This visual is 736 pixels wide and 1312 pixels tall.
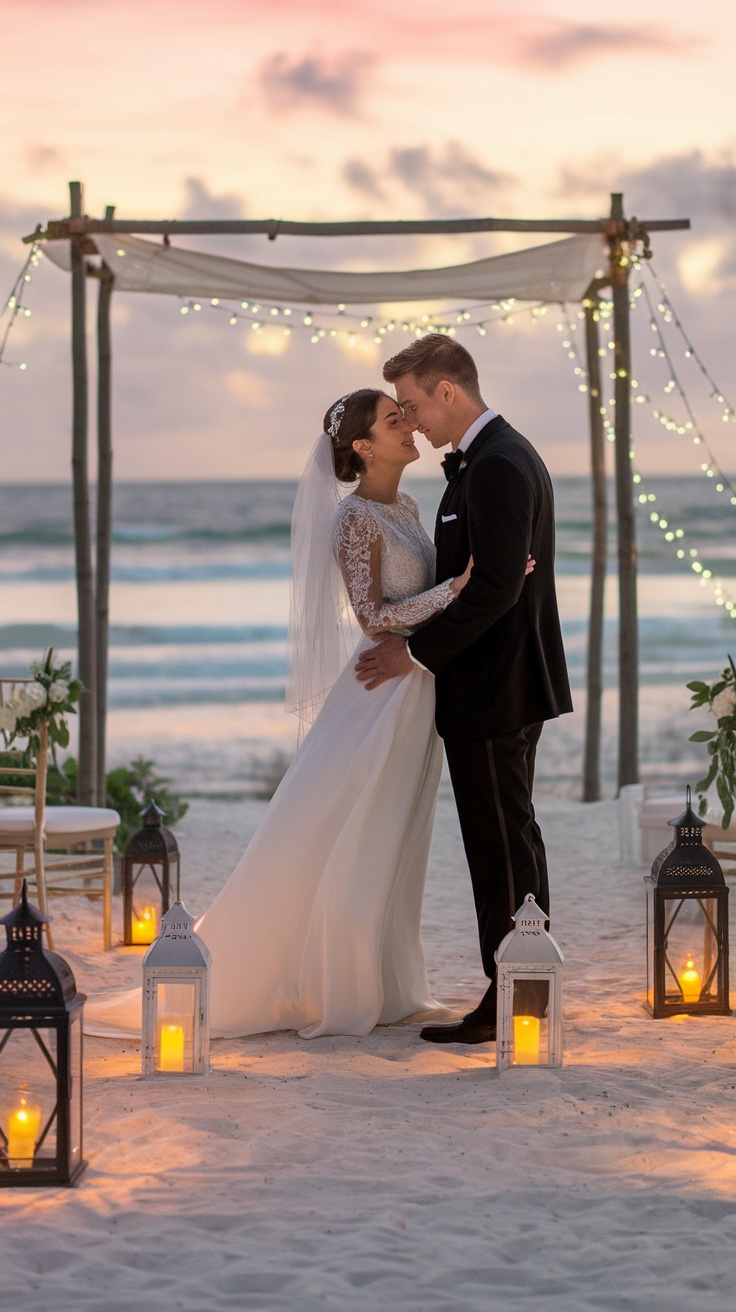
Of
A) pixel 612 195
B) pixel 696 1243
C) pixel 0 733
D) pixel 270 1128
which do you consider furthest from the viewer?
pixel 612 195

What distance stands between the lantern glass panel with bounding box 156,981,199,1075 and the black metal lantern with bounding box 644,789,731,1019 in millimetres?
1228

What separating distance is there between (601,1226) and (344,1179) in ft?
1.54

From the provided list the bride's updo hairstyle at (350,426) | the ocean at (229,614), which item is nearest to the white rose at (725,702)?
the bride's updo hairstyle at (350,426)

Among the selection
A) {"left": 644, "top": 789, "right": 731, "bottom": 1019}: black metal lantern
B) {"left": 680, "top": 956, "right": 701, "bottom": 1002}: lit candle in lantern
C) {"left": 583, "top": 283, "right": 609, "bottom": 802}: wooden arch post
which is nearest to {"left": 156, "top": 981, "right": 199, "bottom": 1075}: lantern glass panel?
{"left": 644, "top": 789, "right": 731, "bottom": 1019}: black metal lantern

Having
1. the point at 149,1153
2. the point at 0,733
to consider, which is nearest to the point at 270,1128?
the point at 149,1153

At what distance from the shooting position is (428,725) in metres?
3.77

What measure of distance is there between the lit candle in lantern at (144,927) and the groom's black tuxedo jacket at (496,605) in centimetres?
189

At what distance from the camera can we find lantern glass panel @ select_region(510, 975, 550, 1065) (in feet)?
10.7

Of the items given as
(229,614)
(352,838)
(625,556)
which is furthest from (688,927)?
(229,614)

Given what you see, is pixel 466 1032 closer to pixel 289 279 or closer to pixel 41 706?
pixel 41 706

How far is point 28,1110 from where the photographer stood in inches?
101

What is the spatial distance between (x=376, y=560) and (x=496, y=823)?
2.41 feet

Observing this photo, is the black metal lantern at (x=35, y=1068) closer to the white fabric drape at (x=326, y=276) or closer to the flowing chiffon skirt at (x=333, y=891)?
the flowing chiffon skirt at (x=333, y=891)

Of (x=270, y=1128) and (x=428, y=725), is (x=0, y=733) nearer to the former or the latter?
(x=428, y=725)
